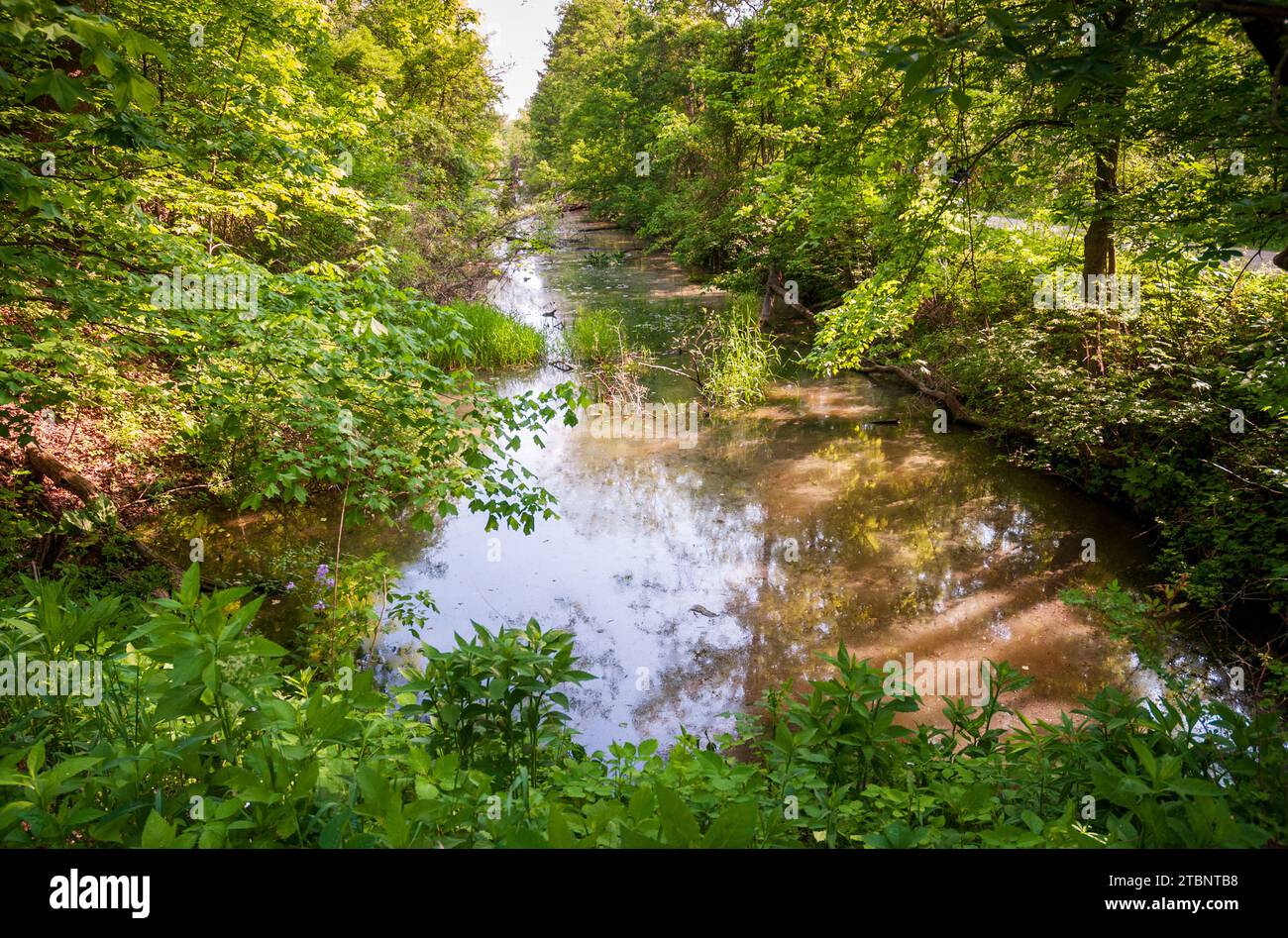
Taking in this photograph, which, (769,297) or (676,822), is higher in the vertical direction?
(769,297)

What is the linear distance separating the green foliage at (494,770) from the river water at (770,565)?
1957mm

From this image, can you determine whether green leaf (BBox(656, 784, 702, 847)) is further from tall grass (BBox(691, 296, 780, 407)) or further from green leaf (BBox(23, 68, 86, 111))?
tall grass (BBox(691, 296, 780, 407))

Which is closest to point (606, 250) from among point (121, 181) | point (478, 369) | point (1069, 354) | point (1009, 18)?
point (478, 369)

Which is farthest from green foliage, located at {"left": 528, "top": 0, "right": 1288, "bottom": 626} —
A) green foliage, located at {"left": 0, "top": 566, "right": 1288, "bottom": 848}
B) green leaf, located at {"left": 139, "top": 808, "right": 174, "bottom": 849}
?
green leaf, located at {"left": 139, "top": 808, "right": 174, "bottom": 849}

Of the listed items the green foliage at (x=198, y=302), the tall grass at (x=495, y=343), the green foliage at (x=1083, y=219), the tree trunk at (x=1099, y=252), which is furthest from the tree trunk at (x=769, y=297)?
the green foliage at (x=198, y=302)

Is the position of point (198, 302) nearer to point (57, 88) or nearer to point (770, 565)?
point (57, 88)

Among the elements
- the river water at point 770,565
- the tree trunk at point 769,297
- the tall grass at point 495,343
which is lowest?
the river water at point 770,565

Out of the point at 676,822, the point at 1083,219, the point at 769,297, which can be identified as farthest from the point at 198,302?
the point at 769,297

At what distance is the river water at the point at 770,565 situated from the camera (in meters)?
5.33

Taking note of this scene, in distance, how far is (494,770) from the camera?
199 cm

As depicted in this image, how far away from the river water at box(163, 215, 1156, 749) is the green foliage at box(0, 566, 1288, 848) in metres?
1.96

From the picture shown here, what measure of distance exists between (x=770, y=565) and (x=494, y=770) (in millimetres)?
5198

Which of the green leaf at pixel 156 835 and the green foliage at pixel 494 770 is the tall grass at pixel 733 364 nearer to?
the green foliage at pixel 494 770

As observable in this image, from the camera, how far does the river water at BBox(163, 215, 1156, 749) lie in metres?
5.33
